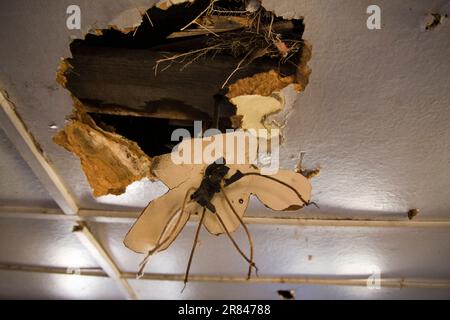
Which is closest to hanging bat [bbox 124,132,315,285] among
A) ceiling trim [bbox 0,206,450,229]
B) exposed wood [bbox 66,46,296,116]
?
exposed wood [bbox 66,46,296,116]

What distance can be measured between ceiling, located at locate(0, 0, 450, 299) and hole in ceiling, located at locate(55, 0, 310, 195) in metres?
0.05

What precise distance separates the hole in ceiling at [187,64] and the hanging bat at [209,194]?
0.18 metres

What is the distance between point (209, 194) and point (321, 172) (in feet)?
1.54

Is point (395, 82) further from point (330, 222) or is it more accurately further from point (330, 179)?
point (330, 222)

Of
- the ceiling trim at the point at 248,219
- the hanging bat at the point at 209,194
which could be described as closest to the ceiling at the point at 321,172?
the ceiling trim at the point at 248,219

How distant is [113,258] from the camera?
167 cm

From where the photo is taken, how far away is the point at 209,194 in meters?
0.90

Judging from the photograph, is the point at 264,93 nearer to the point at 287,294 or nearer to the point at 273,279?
the point at 273,279

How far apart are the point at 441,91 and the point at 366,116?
7.8 inches

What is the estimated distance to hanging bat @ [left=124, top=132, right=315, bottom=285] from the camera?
2.98 feet

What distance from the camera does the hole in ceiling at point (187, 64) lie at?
0.89 meters

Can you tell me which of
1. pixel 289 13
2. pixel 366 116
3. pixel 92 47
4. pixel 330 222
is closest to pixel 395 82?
pixel 366 116

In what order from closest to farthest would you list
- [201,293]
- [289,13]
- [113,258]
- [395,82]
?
[289,13]
[395,82]
[113,258]
[201,293]

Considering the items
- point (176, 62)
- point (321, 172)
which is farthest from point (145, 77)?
point (321, 172)
